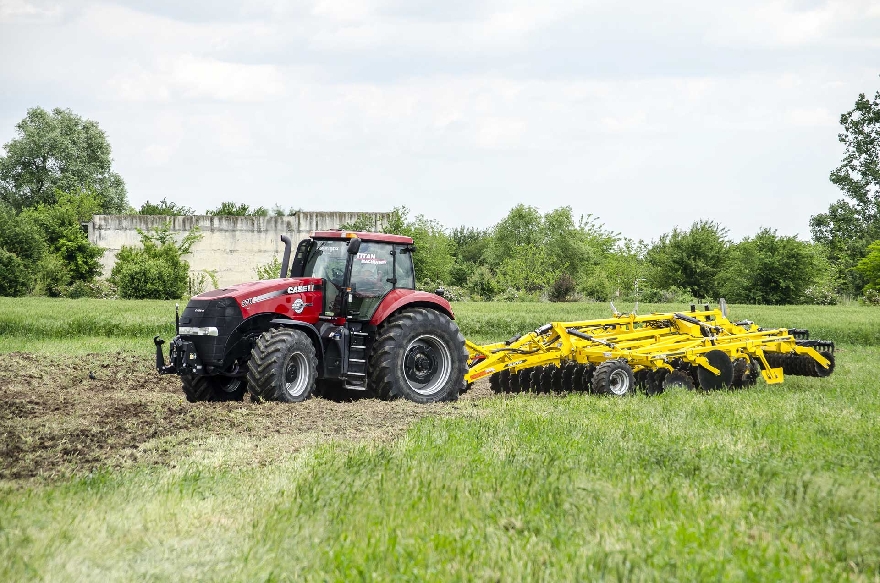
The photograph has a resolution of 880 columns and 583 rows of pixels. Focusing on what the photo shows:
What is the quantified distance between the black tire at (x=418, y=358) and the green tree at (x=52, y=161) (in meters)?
55.8

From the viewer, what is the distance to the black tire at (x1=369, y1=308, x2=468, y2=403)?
11.1 metres

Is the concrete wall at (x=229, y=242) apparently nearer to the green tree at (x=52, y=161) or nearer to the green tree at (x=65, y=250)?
the green tree at (x=65, y=250)

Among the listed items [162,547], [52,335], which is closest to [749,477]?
[162,547]

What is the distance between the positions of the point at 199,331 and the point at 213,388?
1016 millimetres

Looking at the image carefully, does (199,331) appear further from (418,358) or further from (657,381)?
(657,381)

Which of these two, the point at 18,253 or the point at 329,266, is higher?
the point at 18,253

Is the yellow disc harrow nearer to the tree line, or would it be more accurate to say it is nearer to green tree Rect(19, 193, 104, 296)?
the tree line

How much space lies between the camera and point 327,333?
11.1m

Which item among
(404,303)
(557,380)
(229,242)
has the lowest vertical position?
(557,380)

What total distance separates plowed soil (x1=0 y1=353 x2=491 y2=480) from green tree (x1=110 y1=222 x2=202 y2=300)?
31.0m

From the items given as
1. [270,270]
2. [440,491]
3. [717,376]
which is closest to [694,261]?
[270,270]

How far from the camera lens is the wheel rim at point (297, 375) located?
34.9 ft

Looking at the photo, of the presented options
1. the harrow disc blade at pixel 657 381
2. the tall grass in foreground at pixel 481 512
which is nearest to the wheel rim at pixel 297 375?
the tall grass in foreground at pixel 481 512

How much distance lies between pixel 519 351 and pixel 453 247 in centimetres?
7268
